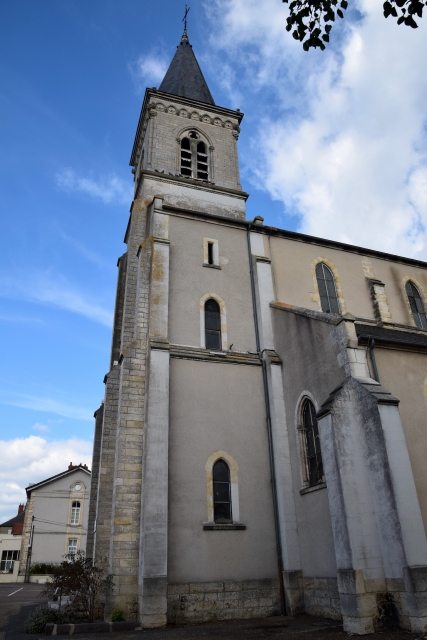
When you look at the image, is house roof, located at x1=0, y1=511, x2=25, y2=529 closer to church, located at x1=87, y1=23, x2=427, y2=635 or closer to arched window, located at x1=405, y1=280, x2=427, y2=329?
church, located at x1=87, y1=23, x2=427, y2=635

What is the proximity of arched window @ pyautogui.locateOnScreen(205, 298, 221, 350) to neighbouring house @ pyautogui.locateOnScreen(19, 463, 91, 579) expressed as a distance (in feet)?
102

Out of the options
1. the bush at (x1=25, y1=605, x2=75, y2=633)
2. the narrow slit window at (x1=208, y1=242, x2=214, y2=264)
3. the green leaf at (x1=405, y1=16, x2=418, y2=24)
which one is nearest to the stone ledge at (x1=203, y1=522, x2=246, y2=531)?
the bush at (x1=25, y1=605, x2=75, y2=633)

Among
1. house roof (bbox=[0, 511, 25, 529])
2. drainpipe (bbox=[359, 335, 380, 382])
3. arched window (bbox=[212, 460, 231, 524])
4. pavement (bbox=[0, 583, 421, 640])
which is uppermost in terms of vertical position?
house roof (bbox=[0, 511, 25, 529])

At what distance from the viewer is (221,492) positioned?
1188cm

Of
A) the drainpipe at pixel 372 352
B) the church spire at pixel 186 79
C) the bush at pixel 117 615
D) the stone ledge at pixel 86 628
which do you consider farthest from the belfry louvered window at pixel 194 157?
the stone ledge at pixel 86 628

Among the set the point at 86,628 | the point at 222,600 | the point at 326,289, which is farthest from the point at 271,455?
the point at 326,289

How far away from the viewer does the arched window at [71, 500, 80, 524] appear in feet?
132

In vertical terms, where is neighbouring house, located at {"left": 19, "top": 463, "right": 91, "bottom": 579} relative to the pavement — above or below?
above

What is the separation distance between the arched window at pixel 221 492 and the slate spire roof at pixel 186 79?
16.6 meters

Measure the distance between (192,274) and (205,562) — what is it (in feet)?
26.5

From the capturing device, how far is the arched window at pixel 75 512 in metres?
40.1

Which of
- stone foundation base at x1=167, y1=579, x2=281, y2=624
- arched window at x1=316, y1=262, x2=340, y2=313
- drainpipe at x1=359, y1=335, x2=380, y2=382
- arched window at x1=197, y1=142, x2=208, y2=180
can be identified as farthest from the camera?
arched window at x1=197, y1=142, x2=208, y2=180

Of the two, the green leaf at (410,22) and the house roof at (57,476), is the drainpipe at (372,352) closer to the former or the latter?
the green leaf at (410,22)

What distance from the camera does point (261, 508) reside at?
39.3ft
